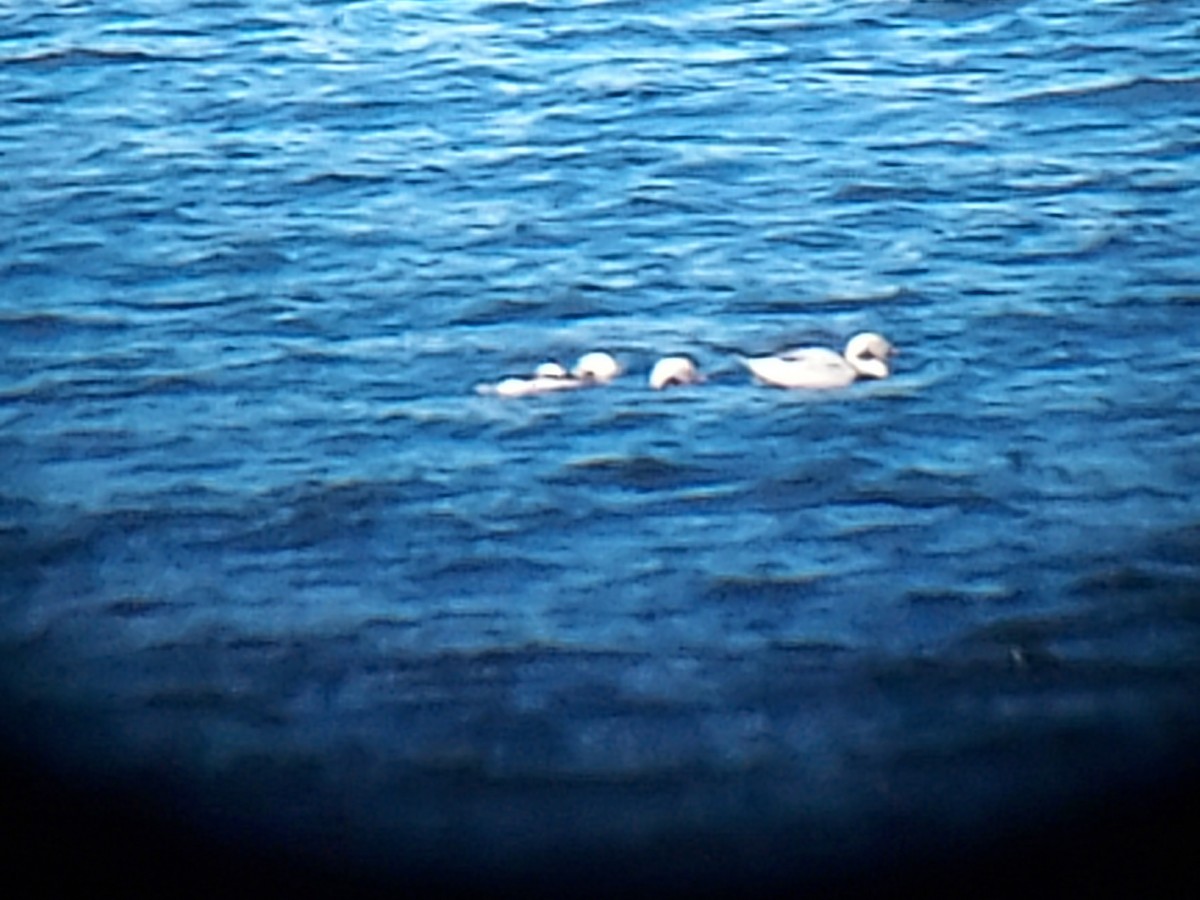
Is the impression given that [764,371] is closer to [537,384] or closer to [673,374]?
[673,374]

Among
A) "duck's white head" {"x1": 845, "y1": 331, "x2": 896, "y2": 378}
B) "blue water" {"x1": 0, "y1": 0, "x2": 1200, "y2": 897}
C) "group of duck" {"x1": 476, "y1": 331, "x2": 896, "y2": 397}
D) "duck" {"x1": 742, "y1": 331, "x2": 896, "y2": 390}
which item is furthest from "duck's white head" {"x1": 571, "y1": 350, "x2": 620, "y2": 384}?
"duck's white head" {"x1": 845, "y1": 331, "x2": 896, "y2": 378}

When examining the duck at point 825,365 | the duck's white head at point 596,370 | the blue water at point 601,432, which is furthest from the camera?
the duck's white head at point 596,370

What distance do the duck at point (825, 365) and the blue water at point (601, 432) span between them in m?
0.10

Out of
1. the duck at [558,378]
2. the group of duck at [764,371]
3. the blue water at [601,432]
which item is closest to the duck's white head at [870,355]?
the group of duck at [764,371]

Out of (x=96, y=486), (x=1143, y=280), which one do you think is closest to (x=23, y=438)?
(x=96, y=486)

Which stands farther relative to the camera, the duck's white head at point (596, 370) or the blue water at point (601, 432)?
the duck's white head at point (596, 370)

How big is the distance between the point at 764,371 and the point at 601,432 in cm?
68

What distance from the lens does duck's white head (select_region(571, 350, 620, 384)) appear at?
317 inches

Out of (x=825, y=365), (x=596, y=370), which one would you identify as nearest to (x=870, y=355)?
(x=825, y=365)

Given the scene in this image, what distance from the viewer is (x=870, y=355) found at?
809 centimetres

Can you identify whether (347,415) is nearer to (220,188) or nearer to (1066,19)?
(220,188)

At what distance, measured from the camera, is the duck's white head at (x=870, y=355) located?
8000mm

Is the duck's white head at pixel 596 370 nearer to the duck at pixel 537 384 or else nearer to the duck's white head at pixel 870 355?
the duck at pixel 537 384

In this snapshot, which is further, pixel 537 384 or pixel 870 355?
pixel 870 355
